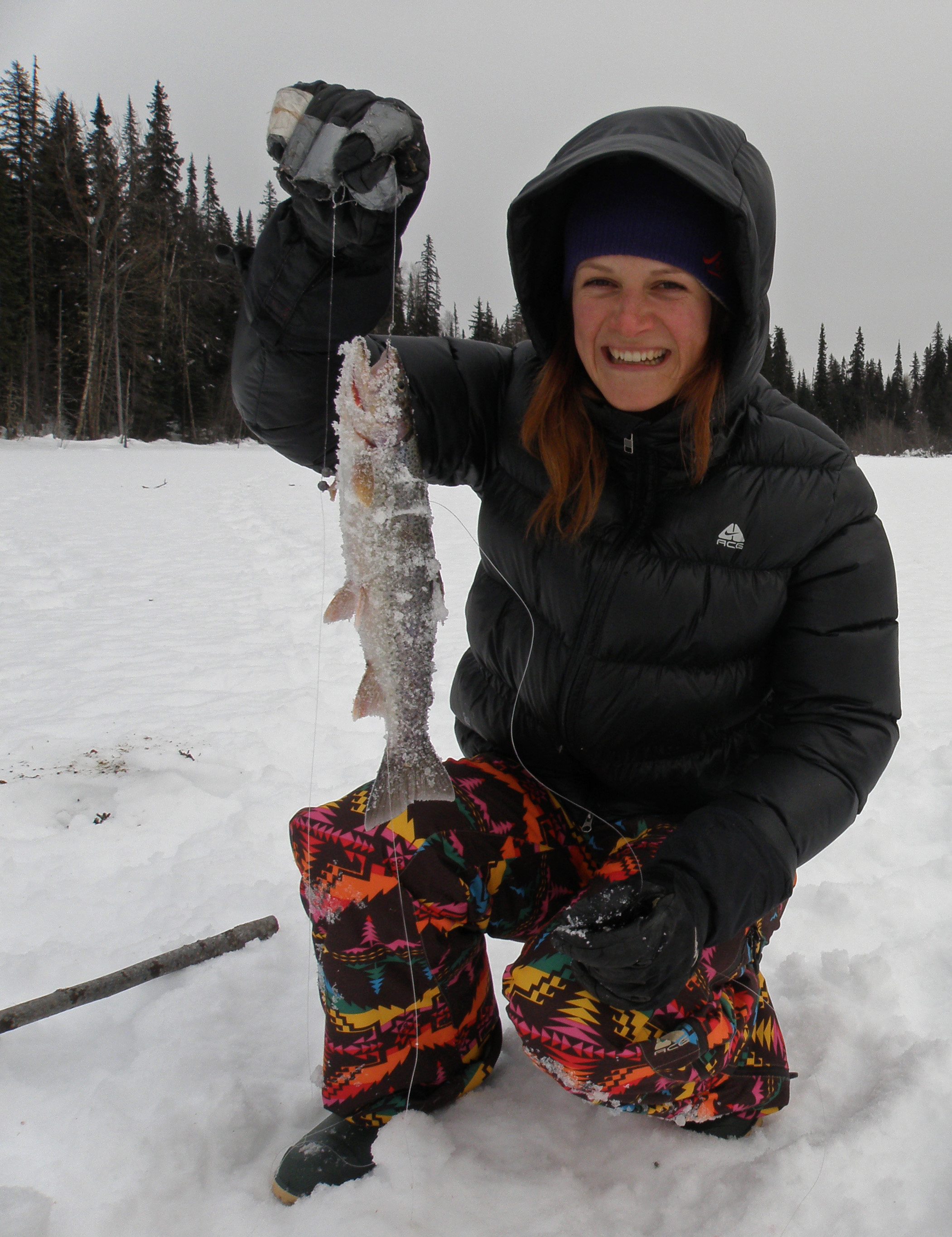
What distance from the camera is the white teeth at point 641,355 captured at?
1961 millimetres

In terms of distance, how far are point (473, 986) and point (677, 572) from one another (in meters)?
1.29

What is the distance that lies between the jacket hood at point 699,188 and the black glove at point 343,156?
1.10 feet

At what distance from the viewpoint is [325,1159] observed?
187 cm

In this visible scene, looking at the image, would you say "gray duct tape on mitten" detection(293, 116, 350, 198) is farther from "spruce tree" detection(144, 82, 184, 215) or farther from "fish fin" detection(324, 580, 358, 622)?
"spruce tree" detection(144, 82, 184, 215)

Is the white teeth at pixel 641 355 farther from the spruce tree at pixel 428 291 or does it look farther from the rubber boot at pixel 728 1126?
the spruce tree at pixel 428 291

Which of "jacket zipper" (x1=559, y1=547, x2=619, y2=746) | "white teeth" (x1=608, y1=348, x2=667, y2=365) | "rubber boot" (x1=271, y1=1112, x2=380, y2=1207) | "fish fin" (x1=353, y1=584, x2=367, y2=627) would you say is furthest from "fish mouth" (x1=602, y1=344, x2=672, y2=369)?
"rubber boot" (x1=271, y1=1112, x2=380, y2=1207)

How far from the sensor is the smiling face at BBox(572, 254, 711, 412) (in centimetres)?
192

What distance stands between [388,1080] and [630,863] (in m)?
0.85

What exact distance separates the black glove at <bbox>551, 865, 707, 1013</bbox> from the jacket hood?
Result: 4.17ft

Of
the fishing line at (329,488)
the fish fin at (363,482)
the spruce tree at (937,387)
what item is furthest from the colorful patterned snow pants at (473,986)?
the spruce tree at (937,387)

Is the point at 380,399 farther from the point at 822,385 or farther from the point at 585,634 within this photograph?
the point at 822,385

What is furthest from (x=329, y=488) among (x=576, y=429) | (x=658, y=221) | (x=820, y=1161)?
(x=820, y=1161)

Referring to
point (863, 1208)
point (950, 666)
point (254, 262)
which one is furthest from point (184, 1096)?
point (950, 666)

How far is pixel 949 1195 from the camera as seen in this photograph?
1.80m
